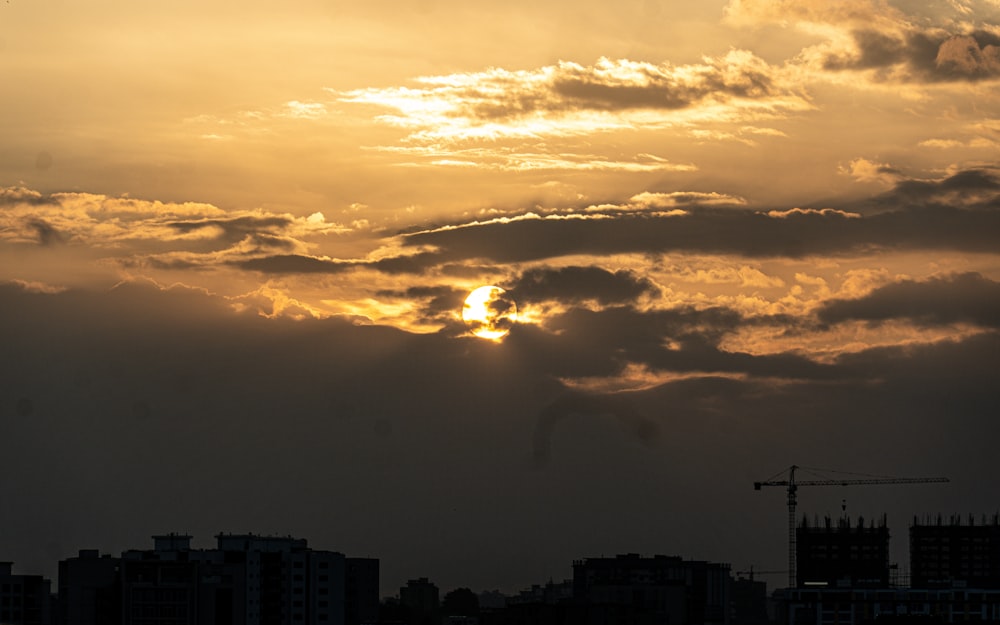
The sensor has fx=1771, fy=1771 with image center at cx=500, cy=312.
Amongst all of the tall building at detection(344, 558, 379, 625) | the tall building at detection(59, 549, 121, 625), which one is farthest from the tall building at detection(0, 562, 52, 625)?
the tall building at detection(344, 558, 379, 625)

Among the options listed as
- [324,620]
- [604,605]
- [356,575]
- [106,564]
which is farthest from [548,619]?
[106,564]

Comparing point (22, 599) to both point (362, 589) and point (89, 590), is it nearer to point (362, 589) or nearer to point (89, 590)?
point (89, 590)

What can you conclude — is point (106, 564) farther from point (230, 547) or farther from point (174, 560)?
point (230, 547)

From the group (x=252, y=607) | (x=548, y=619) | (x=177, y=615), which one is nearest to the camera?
(x=177, y=615)

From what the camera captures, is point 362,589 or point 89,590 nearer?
point 89,590

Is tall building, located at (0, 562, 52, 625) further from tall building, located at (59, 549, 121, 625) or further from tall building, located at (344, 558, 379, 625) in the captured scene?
tall building, located at (344, 558, 379, 625)

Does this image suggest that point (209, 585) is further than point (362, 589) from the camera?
No

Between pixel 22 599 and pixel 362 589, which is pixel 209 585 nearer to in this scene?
pixel 22 599

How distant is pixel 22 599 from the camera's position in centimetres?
11775

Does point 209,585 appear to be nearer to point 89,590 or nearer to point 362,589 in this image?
point 89,590

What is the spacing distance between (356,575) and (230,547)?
29.2 meters

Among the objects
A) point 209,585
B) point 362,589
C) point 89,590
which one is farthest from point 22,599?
point 362,589

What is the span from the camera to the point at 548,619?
16300 cm

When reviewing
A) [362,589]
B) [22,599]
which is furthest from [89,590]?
[362,589]
